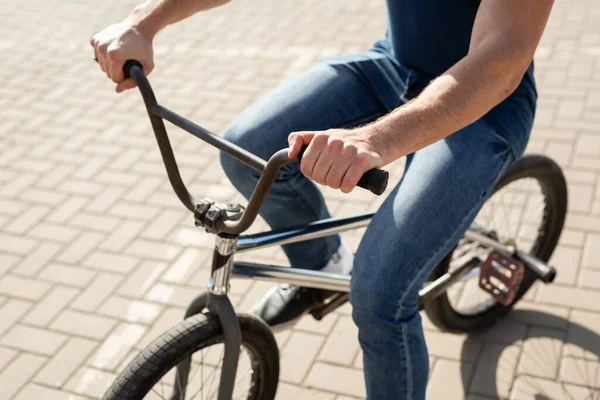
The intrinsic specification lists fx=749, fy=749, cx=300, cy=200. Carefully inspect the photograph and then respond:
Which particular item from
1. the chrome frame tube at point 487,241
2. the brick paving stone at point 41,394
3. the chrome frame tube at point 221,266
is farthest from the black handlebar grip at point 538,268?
the brick paving stone at point 41,394

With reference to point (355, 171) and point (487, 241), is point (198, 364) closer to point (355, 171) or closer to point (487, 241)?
point (355, 171)

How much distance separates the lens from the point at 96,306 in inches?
134

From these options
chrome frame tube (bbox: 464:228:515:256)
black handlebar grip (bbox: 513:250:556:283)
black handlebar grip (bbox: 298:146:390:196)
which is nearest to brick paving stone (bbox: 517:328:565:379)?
black handlebar grip (bbox: 513:250:556:283)

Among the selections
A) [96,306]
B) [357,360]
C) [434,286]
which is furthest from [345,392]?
[96,306]

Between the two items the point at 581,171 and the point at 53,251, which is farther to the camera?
the point at 581,171

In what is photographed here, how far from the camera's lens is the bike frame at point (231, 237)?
1.77 meters

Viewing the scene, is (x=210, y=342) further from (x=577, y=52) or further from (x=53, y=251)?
(x=577, y=52)

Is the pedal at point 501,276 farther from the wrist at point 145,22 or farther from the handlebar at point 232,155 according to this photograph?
the wrist at point 145,22

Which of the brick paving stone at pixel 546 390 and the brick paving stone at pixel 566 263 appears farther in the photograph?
the brick paving stone at pixel 566 263

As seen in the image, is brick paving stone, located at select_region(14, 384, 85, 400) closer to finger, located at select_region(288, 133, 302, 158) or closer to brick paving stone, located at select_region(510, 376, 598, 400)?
brick paving stone, located at select_region(510, 376, 598, 400)

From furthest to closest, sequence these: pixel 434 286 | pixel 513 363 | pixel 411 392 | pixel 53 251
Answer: pixel 53 251
pixel 513 363
pixel 434 286
pixel 411 392

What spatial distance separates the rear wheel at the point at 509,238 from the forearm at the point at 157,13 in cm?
128

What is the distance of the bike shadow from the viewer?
9.25 ft

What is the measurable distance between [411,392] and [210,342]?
61 cm
